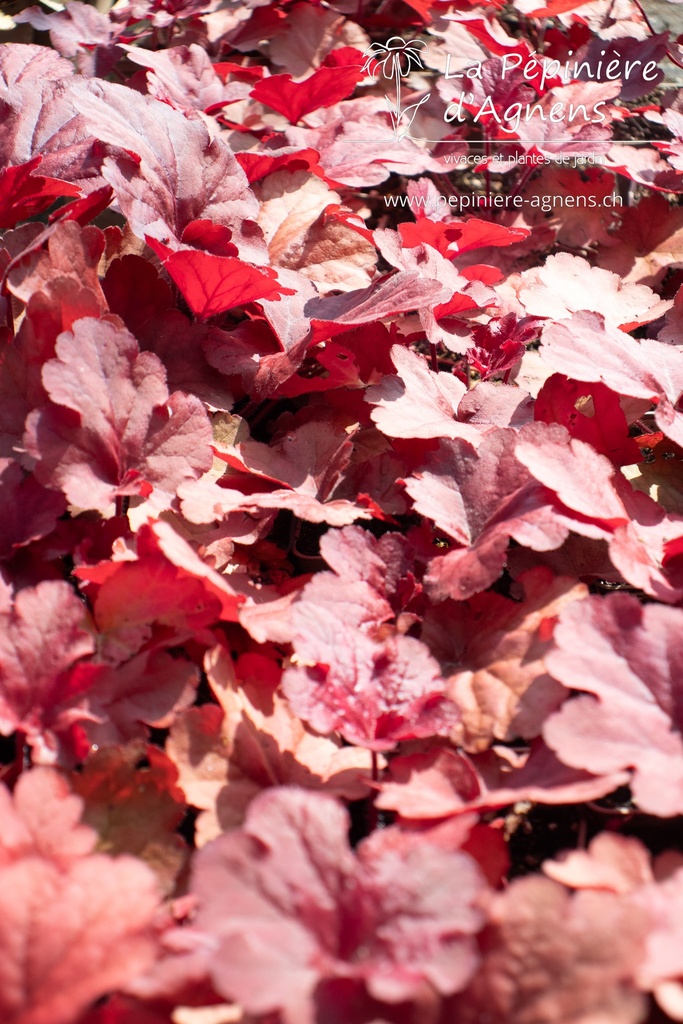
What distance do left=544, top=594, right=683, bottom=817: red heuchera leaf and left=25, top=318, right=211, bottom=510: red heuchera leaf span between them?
20.8 inches

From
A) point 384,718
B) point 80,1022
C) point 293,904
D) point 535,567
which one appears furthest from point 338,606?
point 80,1022

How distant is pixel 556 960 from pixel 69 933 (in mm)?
372

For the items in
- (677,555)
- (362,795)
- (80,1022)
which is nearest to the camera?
(80,1022)

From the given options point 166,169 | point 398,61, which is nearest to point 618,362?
point 166,169

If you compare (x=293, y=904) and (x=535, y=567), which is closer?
A: (x=293, y=904)

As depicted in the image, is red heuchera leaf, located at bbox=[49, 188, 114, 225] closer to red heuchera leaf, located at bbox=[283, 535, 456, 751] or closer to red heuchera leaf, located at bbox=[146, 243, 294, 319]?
red heuchera leaf, located at bbox=[146, 243, 294, 319]

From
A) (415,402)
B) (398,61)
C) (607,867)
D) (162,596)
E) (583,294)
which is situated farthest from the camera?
(398,61)

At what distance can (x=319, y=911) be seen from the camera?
0.70 m

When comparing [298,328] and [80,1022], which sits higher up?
[298,328]

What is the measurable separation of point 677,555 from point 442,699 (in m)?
0.41

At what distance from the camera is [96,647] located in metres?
0.97

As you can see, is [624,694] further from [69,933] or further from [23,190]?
[23,190]

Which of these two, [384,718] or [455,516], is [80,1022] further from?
[455,516]

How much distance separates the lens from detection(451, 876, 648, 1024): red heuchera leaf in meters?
0.64
